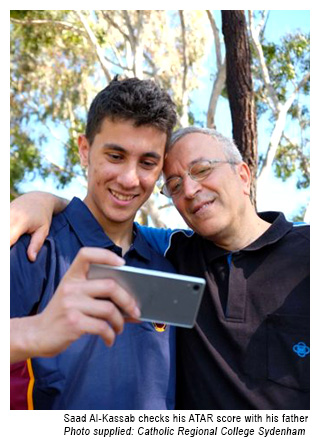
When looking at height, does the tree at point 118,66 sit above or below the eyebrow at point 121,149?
above

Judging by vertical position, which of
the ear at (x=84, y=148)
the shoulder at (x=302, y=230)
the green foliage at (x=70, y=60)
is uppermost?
the green foliage at (x=70, y=60)

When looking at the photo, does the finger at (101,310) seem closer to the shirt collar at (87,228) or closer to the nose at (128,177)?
the shirt collar at (87,228)

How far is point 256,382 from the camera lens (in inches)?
92.9

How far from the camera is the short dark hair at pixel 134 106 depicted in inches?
98.4

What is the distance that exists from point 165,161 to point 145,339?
948mm

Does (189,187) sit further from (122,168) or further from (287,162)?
(287,162)

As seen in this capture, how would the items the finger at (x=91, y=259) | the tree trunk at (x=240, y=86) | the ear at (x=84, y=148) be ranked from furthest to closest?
the tree trunk at (x=240, y=86) < the ear at (x=84, y=148) < the finger at (x=91, y=259)

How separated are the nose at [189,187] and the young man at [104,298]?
0.64 ft

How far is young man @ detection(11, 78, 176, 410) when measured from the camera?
2.02m

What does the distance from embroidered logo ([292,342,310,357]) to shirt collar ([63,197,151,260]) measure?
30.2 inches

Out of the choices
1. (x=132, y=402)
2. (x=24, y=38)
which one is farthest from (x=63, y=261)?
(x=24, y=38)

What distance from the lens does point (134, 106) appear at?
98.5 inches

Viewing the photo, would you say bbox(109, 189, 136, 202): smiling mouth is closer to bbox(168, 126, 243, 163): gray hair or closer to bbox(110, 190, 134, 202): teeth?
bbox(110, 190, 134, 202): teeth

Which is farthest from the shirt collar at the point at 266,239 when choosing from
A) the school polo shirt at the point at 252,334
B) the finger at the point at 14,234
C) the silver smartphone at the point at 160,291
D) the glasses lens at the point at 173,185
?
the silver smartphone at the point at 160,291
